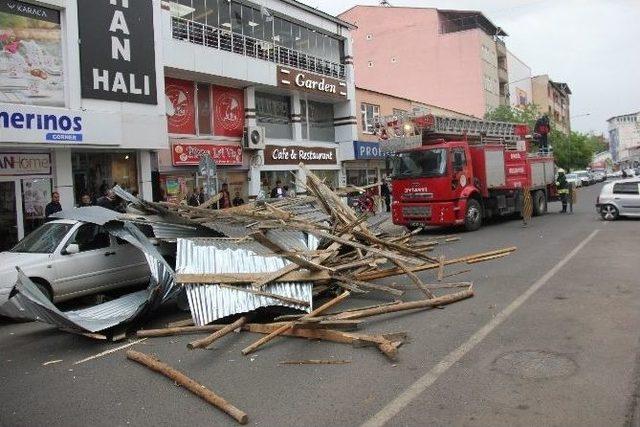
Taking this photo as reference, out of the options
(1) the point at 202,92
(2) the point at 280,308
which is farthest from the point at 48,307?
(1) the point at 202,92

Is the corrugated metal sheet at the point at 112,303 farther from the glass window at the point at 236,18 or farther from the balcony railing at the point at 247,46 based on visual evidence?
the glass window at the point at 236,18

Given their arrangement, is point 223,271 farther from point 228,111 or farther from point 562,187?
point 562,187

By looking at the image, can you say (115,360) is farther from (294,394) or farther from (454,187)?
(454,187)

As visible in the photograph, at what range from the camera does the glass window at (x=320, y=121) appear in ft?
87.4

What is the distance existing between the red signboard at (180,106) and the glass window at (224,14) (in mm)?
2961

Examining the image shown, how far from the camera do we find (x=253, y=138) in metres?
21.2


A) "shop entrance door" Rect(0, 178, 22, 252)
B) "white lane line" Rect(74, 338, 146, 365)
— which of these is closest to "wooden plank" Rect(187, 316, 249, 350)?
"white lane line" Rect(74, 338, 146, 365)

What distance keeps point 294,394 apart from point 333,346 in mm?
1413

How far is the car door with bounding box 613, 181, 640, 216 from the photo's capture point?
17500 mm

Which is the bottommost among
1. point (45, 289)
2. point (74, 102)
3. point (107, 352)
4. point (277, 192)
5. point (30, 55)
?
point (107, 352)

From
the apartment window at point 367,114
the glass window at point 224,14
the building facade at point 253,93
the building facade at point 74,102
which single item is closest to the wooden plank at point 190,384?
the building facade at point 74,102

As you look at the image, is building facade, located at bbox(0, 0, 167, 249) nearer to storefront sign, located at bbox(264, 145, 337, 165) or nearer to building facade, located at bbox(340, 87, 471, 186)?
storefront sign, located at bbox(264, 145, 337, 165)

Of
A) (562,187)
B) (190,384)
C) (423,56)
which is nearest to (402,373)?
(190,384)

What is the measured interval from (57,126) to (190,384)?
11086mm
